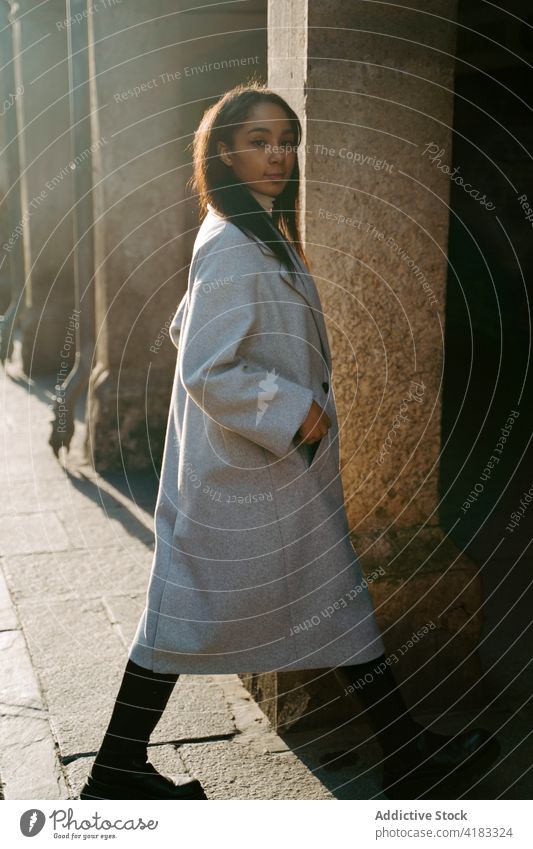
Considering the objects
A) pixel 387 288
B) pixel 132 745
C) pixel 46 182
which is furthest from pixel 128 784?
pixel 46 182

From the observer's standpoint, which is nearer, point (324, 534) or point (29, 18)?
point (324, 534)

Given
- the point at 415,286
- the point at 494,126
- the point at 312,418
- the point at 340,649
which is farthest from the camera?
the point at 494,126

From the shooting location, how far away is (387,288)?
11.1 ft

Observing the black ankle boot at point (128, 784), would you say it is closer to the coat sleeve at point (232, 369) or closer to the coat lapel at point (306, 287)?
the coat sleeve at point (232, 369)

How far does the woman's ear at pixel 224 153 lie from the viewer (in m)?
2.82

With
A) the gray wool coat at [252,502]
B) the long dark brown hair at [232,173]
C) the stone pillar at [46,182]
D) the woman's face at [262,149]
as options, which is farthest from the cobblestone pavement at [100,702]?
the stone pillar at [46,182]

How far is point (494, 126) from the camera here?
9.46m

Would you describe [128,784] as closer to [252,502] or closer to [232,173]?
[252,502]

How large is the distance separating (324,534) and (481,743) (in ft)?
2.44

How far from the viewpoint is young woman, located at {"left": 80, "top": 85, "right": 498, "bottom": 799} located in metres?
2.73

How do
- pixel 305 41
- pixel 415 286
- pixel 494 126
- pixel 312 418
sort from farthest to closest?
pixel 494 126 → pixel 415 286 → pixel 305 41 → pixel 312 418

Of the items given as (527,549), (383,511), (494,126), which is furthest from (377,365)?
(494,126)

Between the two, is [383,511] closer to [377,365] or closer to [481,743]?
[377,365]

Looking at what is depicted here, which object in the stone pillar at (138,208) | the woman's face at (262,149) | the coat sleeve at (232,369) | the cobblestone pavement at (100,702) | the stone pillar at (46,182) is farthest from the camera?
the stone pillar at (46,182)
